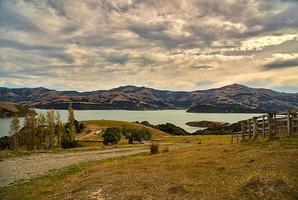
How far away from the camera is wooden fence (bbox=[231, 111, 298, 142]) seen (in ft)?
101

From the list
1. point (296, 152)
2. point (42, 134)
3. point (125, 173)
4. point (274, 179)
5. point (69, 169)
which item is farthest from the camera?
point (42, 134)

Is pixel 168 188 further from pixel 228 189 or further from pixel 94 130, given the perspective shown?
pixel 94 130

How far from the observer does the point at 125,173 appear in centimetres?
2509

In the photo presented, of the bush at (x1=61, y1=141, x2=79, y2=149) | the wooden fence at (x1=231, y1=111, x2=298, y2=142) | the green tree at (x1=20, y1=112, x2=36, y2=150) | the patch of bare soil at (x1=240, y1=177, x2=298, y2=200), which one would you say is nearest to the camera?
the patch of bare soil at (x1=240, y1=177, x2=298, y2=200)

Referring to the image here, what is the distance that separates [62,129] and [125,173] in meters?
95.7

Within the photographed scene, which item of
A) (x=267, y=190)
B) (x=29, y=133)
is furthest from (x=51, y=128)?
(x=267, y=190)

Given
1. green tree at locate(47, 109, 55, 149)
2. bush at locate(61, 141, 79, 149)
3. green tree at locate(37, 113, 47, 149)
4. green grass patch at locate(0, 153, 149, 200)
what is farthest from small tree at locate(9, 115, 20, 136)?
green grass patch at locate(0, 153, 149, 200)

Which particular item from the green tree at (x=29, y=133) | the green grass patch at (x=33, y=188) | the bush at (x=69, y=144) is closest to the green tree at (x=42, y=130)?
the green tree at (x=29, y=133)

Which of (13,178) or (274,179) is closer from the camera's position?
(274,179)

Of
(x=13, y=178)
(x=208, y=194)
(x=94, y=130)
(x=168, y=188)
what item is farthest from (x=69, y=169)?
(x=94, y=130)

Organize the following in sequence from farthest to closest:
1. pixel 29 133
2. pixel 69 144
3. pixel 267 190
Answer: pixel 29 133 < pixel 69 144 < pixel 267 190

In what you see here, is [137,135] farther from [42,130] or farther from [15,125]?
[15,125]

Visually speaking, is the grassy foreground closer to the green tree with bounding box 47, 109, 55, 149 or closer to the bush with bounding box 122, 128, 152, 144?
the bush with bounding box 122, 128, 152, 144

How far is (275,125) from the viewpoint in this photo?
33719 millimetres
